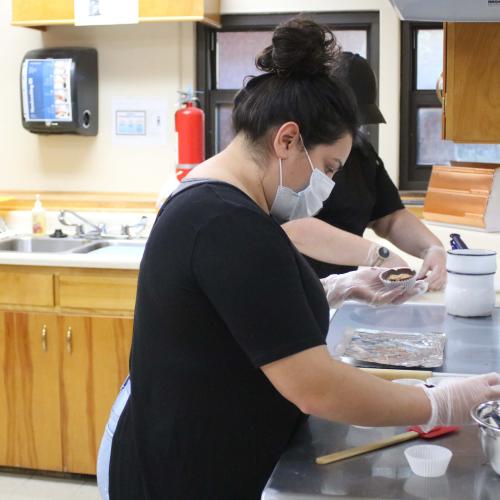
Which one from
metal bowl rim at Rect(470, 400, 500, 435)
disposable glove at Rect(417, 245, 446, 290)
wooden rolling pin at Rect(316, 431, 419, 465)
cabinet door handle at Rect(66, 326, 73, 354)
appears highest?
disposable glove at Rect(417, 245, 446, 290)

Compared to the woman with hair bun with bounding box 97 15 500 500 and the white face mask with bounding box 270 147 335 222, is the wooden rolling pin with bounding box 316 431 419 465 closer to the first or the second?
the woman with hair bun with bounding box 97 15 500 500

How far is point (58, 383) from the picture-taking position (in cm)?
312

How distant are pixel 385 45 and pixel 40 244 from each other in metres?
1.79

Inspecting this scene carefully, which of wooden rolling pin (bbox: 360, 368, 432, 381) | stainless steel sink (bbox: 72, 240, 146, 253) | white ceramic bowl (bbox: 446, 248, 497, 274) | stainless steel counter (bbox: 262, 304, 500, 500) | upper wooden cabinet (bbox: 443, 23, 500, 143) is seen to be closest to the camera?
stainless steel counter (bbox: 262, 304, 500, 500)

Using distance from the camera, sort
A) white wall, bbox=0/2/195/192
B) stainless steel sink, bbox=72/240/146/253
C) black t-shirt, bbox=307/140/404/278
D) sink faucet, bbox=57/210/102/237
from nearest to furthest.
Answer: black t-shirt, bbox=307/140/404/278
stainless steel sink, bbox=72/240/146/253
sink faucet, bbox=57/210/102/237
white wall, bbox=0/2/195/192

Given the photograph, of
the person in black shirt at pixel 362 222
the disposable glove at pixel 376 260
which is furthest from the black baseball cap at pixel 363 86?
the disposable glove at pixel 376 260

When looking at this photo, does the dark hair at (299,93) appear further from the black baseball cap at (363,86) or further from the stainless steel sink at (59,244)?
the stainless steel sink at (59,244)

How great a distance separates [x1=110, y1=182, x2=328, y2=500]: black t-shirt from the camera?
112 centimetres

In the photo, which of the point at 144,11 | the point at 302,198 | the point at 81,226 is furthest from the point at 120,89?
the point at 302,198

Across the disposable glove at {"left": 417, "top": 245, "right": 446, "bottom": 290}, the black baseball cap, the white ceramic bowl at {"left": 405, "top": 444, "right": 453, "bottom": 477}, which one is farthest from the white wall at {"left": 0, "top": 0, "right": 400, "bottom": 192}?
the white ceramic bowl at {"left": 405, "top": 444, "right": 453, "bottom": 477}

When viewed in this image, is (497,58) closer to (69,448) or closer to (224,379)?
(224,379)

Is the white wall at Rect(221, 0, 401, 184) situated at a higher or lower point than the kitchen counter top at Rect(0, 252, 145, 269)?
higher

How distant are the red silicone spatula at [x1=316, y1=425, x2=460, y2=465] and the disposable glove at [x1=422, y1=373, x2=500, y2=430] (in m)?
0.03

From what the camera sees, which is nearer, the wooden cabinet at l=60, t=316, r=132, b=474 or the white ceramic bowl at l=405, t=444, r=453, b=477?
the white ceramic bowl at l=405, t=444, r=453, b=477
